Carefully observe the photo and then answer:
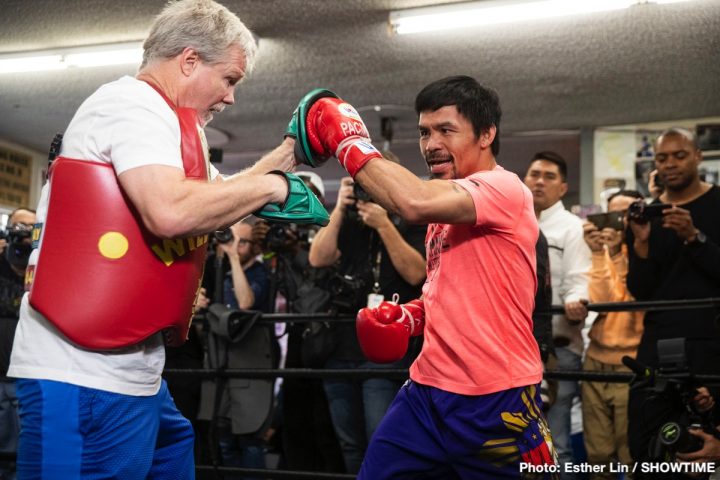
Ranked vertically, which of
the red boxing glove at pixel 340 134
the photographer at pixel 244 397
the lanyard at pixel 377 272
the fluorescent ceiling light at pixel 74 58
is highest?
the fluorescent ceiling light at pixel 74 58

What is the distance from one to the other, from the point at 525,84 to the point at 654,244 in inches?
141

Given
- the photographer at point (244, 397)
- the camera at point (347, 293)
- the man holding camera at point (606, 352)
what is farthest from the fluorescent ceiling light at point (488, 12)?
the camera at point (347, 293)

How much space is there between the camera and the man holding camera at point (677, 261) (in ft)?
9.80

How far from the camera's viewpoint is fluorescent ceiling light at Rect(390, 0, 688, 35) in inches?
192

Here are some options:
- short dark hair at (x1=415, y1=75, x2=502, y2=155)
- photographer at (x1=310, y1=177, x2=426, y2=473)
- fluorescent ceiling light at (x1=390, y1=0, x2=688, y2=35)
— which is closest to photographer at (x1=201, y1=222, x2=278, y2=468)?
photographer at (x1=310, y1=177, x2=426, y2=473)

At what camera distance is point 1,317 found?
4.24m

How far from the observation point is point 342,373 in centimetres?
297

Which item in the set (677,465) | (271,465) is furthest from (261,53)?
(677,465)

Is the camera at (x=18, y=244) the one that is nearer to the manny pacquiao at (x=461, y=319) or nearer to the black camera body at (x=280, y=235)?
the black camera body at (x=280, y=235)

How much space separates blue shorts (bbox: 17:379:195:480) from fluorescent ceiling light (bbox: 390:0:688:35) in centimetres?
405

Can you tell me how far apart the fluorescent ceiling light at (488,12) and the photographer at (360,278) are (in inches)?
83.2

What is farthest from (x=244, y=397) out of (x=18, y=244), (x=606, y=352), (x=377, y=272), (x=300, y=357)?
(x=606, y=352)

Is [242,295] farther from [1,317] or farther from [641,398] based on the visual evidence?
[641,398]

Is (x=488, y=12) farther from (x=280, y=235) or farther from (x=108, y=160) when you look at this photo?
(x=108, y=160)
